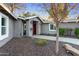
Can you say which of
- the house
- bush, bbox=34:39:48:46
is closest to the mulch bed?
bush, bbox=34:39:48:46

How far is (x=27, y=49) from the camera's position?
5992 millimetres

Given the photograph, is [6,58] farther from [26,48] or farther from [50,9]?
[50,9]

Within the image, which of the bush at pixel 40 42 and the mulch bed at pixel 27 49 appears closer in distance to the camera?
the mulch bed at pixel 27 49

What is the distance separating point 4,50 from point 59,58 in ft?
6.53

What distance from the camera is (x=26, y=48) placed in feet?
19.9

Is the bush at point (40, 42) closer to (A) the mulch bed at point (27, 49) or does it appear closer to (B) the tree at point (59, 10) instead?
(A) the mulch bed at point (27, 49)

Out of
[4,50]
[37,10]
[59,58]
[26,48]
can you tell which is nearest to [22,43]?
[26,48]

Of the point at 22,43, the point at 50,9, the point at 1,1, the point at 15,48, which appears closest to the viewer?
the point at 1,1

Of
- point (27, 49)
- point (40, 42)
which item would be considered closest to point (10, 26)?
point (40, 42)

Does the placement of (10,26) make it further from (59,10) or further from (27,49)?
(59,10)

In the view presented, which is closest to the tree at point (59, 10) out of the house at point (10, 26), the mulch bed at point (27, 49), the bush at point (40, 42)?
the house at point (10, 26)

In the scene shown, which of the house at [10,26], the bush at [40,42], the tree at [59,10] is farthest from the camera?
the bush at [40,42]

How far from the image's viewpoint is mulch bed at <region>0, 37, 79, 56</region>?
559 centimetres

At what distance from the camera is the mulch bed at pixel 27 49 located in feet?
18.3
